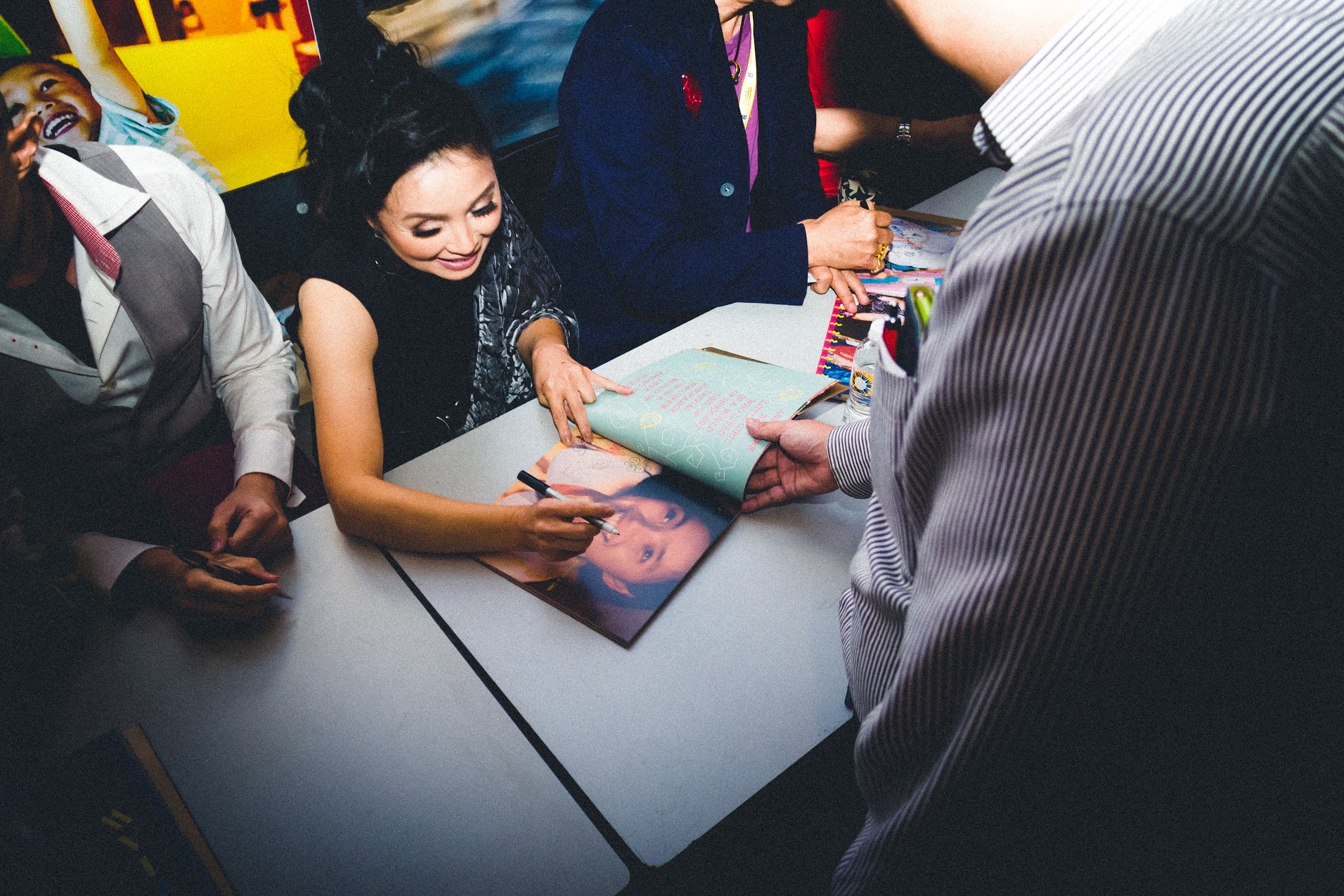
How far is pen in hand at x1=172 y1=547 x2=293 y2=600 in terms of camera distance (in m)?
0.83

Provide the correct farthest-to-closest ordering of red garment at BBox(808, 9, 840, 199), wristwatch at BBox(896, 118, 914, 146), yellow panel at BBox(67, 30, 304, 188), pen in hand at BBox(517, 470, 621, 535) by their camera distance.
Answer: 1. red garment at BBox(808, 9, 840, 199)
2. wristwatch at BBox(896, 118, 914, 146)
3. yellow panel at BBox(67, 30, 304, 188)
4. pen in hand at BBox(517, 470, 621, 535)

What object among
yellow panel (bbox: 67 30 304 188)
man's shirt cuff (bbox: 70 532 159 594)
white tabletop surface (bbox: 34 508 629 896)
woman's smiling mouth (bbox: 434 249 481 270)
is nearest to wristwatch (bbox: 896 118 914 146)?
woman's smiling mouth (bbox: 434 249 481 270)

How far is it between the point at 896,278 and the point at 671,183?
0.52 metres

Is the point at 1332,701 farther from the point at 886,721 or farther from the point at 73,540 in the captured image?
the point at 73,540

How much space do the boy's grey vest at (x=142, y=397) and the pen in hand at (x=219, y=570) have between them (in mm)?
465

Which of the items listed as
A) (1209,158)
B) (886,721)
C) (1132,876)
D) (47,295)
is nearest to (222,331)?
(47,295)

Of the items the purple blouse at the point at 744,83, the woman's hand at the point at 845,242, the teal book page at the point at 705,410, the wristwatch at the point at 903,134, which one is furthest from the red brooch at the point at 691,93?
the wristwatch at the point at 903,134

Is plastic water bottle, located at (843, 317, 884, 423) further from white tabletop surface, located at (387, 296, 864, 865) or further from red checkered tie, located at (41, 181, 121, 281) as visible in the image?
red checkered tie, located at (41, 181, 121, 281)

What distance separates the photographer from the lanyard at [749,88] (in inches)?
66.8

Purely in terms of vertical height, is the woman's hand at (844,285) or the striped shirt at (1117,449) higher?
the striped shirt at (1117,449)

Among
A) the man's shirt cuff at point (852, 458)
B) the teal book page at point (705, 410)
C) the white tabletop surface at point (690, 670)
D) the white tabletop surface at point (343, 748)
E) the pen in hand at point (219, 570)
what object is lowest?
the white tabletop surface at point (343, 748)

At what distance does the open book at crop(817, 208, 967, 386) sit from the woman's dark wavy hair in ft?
2.53

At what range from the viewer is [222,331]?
4.48 ft

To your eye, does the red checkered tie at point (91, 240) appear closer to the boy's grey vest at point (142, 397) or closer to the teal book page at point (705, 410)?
the boy's grey vest at point (142, 397)
